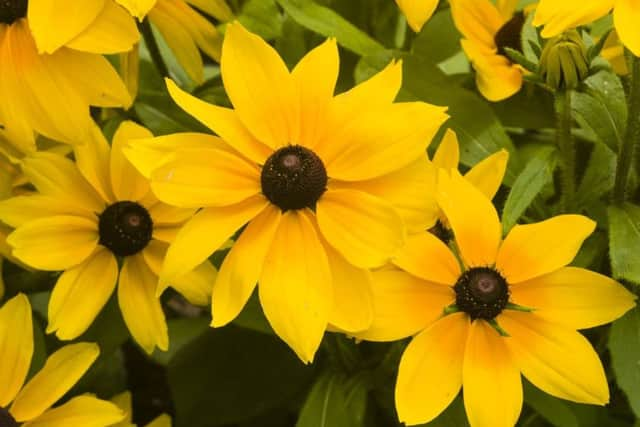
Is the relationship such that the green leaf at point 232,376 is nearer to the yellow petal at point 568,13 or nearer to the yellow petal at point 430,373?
the yellow petal at point 430,373

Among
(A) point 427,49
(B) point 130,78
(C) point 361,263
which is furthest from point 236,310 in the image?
(A) point 427,49

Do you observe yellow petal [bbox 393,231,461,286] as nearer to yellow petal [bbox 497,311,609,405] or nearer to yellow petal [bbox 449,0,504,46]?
yellow petal [bbox 497,311,609,405]

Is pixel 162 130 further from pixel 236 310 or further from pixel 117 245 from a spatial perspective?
pixel 236 310

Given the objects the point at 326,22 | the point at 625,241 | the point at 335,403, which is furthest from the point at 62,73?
the point at 625,241

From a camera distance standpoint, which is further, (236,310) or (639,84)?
(639,84)

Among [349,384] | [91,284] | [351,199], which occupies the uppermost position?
[351,199]

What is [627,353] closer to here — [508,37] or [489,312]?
[489,312]

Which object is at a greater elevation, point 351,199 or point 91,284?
point 351,199
